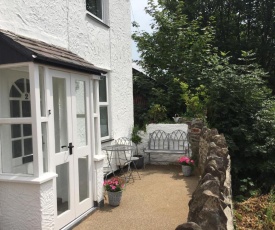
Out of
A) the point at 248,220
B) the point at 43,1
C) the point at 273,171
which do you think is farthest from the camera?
the point at 273,171

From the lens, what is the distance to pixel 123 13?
28.7 feet

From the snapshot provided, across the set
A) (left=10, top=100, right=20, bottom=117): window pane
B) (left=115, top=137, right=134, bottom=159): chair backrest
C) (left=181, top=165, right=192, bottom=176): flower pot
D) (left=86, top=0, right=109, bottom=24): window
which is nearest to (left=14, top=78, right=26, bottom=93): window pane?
(left=10, top=100, right=20, bottom=117): window pane

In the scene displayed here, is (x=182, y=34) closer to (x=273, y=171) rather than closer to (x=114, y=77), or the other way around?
(x=114, y=77)

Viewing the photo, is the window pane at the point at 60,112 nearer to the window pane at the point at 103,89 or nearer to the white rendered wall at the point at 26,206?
the white rendered wall at the point at 26,206

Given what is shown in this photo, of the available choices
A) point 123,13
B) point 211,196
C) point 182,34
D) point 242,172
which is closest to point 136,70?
point 182,34

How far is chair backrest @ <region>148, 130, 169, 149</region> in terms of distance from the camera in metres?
9.17

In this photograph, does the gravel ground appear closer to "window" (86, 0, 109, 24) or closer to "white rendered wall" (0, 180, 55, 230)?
"white rendered wall" (0, 180, 55, 230)

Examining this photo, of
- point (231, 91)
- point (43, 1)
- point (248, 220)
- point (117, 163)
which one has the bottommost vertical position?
point (248, 220)

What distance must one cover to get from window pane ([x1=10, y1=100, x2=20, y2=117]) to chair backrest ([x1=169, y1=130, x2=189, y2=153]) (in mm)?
5919

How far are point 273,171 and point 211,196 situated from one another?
7537mm

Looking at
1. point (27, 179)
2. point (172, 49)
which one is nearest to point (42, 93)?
point (27, 179)

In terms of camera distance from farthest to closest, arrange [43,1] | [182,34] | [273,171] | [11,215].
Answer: [182,34] → [273,171] → [43,1] → [11,215]

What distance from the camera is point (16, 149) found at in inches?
159

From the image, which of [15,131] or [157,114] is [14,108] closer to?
[15,131]
